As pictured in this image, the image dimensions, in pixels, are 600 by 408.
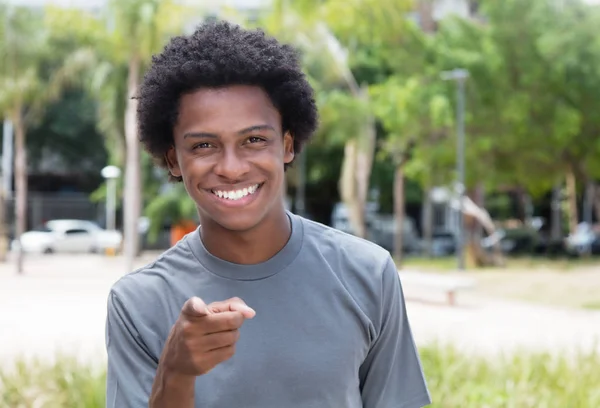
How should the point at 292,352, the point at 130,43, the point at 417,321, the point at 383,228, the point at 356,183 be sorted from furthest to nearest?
the point at 383,228
the point at 356,183
the point at 130,43
the point at 417,321
the point at 292,352

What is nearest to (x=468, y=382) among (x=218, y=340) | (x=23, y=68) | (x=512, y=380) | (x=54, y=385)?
(x=512, y=380)

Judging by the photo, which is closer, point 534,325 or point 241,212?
point 241,212

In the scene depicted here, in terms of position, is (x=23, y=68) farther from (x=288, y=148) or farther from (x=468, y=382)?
(x=288, y=148)

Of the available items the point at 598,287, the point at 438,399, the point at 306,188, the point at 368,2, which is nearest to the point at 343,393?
the point at 438,399

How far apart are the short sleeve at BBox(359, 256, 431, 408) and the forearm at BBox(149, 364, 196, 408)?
473mm

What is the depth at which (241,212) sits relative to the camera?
186 centimetres

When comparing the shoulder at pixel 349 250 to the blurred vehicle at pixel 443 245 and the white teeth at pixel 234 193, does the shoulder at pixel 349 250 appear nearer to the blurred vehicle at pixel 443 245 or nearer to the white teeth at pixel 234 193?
the white teeth at pixel 234 193

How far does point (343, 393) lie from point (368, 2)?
2428cm

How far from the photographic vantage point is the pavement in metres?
8.83

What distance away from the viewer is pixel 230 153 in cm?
184

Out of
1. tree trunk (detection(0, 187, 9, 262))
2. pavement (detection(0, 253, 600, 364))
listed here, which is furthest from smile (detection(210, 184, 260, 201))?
tree trunk (detection(0, 187, 9, 262))

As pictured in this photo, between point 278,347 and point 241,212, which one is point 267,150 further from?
point 278,347

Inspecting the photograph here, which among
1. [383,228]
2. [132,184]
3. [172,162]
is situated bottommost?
[383,228]

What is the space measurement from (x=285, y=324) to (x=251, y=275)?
0.13 meters
